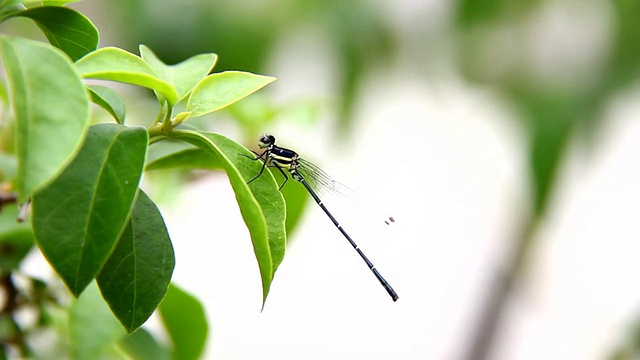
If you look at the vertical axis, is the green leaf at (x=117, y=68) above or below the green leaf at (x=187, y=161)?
above

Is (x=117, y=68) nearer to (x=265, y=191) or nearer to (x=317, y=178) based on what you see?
(x=265, y=191)

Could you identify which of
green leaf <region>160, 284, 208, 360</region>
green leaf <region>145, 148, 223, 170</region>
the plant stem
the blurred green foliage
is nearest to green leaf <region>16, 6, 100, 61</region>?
green leaf <region>145, 148, 223, 170</region>

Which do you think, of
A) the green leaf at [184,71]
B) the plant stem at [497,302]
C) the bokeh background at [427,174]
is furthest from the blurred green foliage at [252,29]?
the green leaf at [184,71]

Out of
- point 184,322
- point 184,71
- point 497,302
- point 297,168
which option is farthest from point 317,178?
point 497,302

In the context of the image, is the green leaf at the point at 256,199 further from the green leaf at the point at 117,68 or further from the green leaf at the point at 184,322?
the green leaf at the point at 184,322


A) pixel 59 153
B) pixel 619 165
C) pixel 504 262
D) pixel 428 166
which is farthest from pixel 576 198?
pixel 59 153

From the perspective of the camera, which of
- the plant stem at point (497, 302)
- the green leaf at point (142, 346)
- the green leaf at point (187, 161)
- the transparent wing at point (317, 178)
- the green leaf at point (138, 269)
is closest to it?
the green leaf at point (138, 269)
